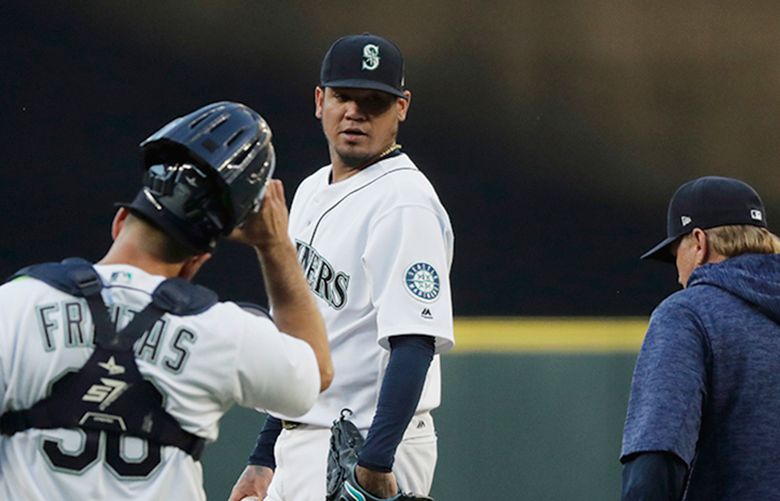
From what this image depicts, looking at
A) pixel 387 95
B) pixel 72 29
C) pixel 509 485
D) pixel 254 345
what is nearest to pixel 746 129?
pixel 509 485

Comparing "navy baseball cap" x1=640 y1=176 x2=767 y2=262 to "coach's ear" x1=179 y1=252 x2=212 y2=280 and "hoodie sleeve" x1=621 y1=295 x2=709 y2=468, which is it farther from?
"coach's ear" x1=179 y1=252 x2=212 y2=280

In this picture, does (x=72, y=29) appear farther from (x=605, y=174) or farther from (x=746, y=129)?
(x=746, y=129)

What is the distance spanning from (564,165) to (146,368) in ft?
9.57

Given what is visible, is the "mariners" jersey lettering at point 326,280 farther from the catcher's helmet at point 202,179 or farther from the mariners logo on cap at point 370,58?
the catcher's helmet at point 202,179

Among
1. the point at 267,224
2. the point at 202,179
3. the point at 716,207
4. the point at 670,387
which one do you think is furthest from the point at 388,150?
the point at 202,179

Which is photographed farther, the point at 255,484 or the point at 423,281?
the point at 255,484

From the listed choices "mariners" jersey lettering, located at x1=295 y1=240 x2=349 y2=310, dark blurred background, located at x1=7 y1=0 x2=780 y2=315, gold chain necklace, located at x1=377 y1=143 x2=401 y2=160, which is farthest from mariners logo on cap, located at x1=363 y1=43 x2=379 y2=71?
dark blurred background, located at x1=7 y1=0 x2=780 y2=315

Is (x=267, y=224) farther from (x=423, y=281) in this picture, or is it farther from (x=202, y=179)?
(x=423, y=281)

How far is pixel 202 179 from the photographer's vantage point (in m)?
2.06

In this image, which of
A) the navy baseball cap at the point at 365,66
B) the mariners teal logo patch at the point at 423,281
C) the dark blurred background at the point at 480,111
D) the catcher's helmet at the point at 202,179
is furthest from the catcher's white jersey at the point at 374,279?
the dark blurred background at the point at 480,111

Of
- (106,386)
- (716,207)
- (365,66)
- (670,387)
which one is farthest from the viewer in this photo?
(365,66)

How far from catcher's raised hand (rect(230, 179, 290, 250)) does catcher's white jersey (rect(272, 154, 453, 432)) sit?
910mm

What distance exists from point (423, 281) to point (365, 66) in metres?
0.59

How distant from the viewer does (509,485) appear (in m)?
4.58
